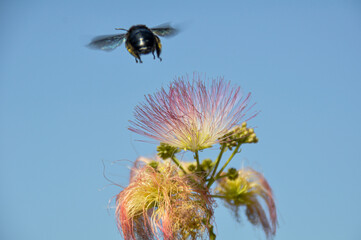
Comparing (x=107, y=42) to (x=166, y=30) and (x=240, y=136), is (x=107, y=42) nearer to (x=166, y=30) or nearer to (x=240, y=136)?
(x=166, y=30)

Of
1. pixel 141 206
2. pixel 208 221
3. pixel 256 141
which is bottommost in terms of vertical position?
pixel 208 221

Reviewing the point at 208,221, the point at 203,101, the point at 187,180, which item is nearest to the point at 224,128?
the point at 203,101

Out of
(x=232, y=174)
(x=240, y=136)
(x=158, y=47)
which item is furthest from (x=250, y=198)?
(x=158, y=47)

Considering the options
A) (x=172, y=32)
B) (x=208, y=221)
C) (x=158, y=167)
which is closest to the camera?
(x=208, y=221)

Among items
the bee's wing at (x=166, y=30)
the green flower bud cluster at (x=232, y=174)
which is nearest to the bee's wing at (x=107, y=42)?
the bee's wing at (x=166, y=30)

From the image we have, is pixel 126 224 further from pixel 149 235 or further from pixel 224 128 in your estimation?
pixel 224 128

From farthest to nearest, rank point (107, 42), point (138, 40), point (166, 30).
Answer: point (166, 30) → point (107, 42) → point (138, 40)

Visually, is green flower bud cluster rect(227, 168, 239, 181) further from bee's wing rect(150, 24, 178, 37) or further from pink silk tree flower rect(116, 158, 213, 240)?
bee's wing rect(150, 24, 178, 37)
